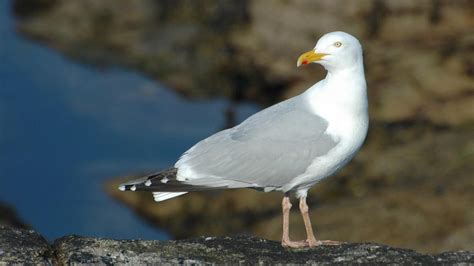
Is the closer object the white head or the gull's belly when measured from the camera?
the gull's belly

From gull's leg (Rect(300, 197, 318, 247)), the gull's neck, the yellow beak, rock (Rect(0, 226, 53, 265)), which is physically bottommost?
rock (Rect(0, 226, 53, 265))

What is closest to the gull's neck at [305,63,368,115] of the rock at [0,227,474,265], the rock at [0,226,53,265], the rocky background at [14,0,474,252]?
the rock at [0,227,474,265]

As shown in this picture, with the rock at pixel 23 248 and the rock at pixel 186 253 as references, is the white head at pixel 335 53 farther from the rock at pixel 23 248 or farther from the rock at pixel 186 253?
the rock at pixel 23 248

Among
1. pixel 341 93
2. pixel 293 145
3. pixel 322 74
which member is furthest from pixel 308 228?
pixel 322 74

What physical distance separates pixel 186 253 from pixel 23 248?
0.68 metres

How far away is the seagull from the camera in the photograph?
5.14m

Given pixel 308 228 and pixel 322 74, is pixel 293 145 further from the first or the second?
pixel 322 74

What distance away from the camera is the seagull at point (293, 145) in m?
5.14

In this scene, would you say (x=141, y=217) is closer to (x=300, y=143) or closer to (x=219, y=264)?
(x=300, y=143)

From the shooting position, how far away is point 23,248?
179 inches

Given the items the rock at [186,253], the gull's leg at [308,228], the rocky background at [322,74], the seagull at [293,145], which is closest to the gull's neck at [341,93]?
the seagull at [293,145]

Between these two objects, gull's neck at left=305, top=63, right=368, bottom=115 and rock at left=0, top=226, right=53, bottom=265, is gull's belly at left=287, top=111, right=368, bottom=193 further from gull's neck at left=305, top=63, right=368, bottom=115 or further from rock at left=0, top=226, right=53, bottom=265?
rock at left=0, top=226, right=53, bottom=265

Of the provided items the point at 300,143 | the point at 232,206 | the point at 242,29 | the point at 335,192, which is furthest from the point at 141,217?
the point at 300,143

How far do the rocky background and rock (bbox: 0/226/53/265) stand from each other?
377cm
